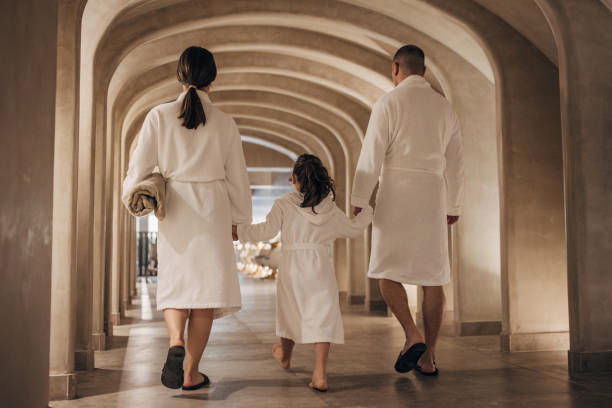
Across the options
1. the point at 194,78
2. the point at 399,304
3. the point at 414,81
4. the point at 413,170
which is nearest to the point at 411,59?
the point at 414,81

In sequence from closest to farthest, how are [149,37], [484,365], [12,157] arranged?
1. [12,157]
2. [484,365]
3. [149,37]

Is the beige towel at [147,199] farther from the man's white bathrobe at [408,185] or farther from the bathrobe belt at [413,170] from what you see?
the bathrobe belt at [413,170]

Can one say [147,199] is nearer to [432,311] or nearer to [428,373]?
[432,311]

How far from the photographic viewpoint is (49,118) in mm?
2635

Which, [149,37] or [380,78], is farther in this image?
[380,78]

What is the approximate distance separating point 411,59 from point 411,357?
2097 mm

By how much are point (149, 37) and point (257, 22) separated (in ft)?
5.31

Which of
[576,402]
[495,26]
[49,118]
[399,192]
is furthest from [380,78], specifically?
[49,118]

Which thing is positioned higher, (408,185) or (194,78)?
(194,78)

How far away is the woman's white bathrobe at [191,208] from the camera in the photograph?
3.74 meters

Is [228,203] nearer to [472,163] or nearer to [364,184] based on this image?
[364,184]

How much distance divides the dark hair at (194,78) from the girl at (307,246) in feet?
2.47

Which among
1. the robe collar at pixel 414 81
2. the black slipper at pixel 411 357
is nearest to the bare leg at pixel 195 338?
the black slipper at pixel 411 357

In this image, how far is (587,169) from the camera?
467 cm
